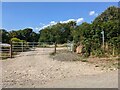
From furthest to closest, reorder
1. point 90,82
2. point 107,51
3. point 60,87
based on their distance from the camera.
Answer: point 107,51, point 90,82, point 60,87

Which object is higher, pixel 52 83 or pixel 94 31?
pixel 94 31

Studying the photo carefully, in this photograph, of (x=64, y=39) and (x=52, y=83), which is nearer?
(x=52, y=83)

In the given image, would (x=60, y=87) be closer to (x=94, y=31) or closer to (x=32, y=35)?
(x=94, y=31)

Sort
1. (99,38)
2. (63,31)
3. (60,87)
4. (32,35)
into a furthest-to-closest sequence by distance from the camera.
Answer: (32,35) → (63,31) → (99,38) → (60,87)

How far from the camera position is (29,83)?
31.0 feet

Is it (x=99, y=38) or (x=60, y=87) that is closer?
(x=60, y=87)

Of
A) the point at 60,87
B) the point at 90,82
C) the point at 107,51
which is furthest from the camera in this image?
the point at 107,51

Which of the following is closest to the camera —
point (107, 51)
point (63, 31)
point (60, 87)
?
point (60, 87)

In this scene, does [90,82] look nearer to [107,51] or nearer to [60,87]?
[60,87]

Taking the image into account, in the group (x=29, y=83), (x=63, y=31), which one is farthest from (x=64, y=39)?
(x=29, y=83)

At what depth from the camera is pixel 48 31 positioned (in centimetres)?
7881

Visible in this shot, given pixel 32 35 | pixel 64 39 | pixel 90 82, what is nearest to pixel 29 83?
pixel 90 82

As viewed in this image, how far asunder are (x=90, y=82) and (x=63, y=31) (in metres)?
66.8

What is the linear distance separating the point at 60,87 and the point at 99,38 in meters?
18.9
